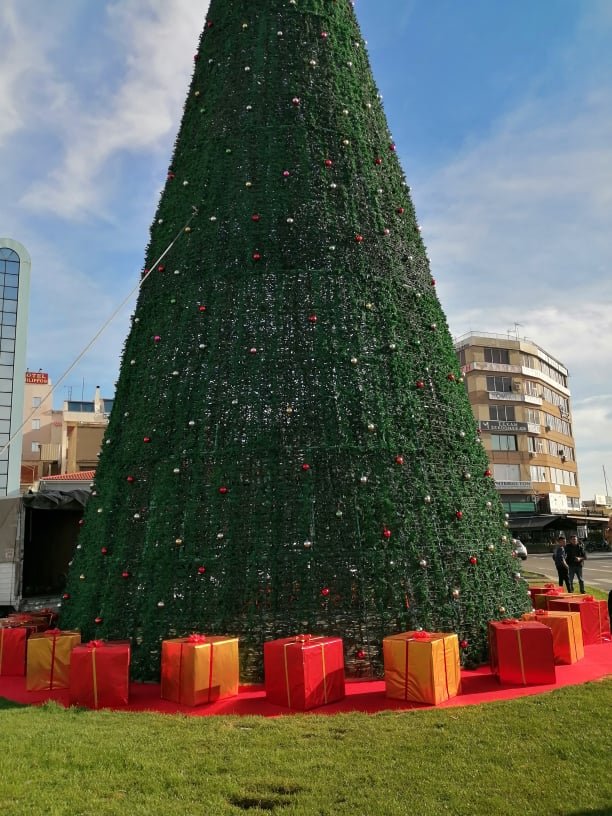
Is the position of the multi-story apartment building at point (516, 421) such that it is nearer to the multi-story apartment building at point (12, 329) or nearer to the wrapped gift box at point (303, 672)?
the multi-story apartment building at point (12, 329)

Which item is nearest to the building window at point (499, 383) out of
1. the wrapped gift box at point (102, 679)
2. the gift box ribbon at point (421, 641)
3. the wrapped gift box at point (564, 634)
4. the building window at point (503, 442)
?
the building window at point (503, 442)

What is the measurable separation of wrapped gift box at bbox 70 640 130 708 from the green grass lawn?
45 cm

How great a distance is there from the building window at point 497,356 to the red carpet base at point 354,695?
149 feet

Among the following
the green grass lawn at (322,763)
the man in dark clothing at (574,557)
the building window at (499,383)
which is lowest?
the green grass lawn at (322,763)

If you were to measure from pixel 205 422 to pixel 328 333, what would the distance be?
1809 mm

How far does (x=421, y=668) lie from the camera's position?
571 centimetres

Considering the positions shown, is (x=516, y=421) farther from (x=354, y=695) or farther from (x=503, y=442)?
(x=354, y=695)

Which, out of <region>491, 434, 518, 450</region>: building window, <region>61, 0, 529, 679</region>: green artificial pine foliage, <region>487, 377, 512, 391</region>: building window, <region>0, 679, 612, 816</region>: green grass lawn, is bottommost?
<region>0, 679, 612, 816</region>: green grass lawn

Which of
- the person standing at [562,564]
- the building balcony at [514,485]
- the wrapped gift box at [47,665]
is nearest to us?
the wrapped gift box at [47,665]

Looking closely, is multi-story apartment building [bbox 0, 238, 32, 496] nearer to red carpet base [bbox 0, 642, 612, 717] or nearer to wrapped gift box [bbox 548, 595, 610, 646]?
red carpet base [bbox 0, 642, 612, 717]

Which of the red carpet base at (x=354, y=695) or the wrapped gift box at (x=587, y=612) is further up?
the wrapped gift box at (x=587, y=612)

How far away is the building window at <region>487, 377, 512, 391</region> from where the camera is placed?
50.2m

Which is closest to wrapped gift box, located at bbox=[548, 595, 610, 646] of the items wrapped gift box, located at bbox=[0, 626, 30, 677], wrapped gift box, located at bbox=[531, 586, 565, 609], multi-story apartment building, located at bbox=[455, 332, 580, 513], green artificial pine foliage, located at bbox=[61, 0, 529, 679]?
wrapped gift box, located at bbox=[531, 586, 565, 609]

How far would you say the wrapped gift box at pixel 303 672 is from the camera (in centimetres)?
565
